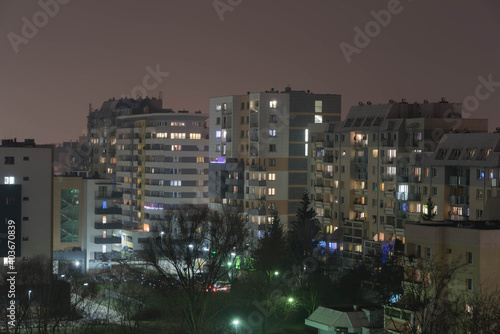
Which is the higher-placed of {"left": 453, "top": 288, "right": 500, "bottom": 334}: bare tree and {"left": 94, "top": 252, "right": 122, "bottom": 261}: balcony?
{"left": 453, "top": 288, "right": 500, "bottom": 334}: bare tree

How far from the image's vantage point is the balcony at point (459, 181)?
5538 cm

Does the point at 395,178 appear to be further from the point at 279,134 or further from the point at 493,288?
the point at 493,288

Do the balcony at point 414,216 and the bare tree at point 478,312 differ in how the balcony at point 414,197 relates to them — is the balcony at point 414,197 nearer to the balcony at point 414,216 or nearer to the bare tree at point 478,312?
the balcony at point 414,216

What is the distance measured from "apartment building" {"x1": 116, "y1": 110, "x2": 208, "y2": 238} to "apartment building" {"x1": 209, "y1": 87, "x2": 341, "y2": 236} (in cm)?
1704

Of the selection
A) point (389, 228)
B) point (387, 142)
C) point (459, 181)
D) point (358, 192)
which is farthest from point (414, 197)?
point (358, 192)

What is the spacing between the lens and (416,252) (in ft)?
124

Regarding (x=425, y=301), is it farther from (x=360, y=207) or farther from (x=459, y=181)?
(x=360, y=207)

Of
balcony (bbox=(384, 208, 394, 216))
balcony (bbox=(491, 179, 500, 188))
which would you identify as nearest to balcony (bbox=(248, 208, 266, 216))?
balcony (bbox=(384, 208, 394, 216))

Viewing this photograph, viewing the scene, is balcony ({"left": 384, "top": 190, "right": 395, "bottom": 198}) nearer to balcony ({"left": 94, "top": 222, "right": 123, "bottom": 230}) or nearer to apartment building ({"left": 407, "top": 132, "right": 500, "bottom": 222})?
apartment building ({"left": 407, "top": 132, "right": 500, "bottom": 222})

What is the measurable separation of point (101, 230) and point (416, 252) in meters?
39.1

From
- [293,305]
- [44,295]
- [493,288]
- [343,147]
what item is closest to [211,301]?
[293,305]

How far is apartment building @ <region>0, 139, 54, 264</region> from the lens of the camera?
204 feet

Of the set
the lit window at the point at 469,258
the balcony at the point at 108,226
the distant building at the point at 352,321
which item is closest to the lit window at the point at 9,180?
the balcony at the point at 108,226

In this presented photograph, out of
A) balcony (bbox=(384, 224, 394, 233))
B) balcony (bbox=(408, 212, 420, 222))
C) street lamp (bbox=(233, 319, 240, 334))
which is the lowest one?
street lamp (bbox=(233, 319, 240, 334))
